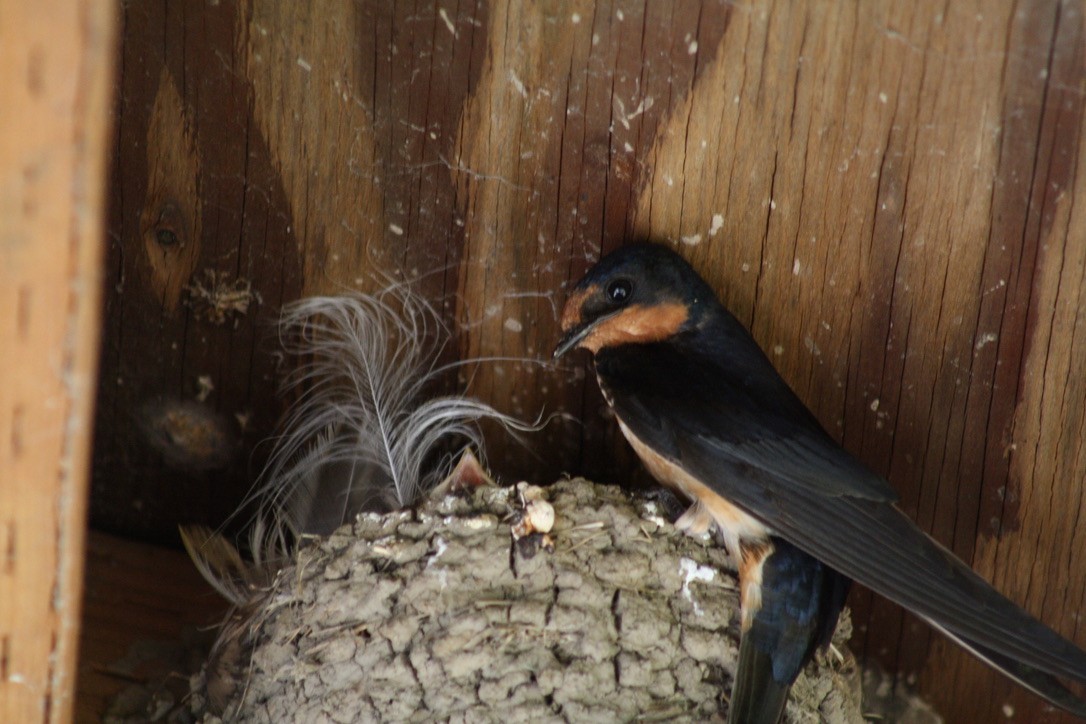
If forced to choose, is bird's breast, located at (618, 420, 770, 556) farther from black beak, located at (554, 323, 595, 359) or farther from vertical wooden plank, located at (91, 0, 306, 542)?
vertical wooden plank, located at (91, 0, 306, 542)

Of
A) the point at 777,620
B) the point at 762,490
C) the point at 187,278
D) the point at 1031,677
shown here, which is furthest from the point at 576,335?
the point at 1031,677

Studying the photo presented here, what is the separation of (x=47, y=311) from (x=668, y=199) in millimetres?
1141

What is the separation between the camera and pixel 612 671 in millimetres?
1693

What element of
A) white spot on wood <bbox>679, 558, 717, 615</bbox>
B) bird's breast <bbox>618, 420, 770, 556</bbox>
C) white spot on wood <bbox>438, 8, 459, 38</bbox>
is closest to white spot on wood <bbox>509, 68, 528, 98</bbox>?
white spot on wood <bbox>438, 8, 459, 38</bbox>

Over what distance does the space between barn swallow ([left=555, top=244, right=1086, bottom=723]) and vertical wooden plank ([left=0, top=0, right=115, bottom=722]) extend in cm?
95

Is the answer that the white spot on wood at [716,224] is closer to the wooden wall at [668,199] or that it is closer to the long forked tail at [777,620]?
the wooden wall at [668,199]

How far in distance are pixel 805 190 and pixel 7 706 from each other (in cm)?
142

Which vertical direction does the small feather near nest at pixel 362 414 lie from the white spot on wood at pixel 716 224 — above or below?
below

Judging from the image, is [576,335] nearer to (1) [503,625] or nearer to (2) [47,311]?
(1) [503,625]

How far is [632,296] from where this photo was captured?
1875 millimetres

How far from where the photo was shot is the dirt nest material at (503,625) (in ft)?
5.46

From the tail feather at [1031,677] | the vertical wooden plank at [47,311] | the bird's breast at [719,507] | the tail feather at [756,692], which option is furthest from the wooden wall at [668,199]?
the vertical wooden plank at [47,311]

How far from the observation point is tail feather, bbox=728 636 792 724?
167 centimetres

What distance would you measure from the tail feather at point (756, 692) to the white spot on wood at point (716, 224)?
28.3 inches
